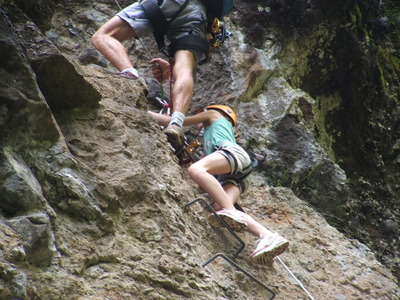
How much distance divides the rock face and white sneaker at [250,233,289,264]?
121 millimetres

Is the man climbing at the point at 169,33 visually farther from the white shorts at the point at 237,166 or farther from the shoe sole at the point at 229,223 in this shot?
the shoe sole at the point at 229,223

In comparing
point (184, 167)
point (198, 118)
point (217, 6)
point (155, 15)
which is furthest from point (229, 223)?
point (217, 6)

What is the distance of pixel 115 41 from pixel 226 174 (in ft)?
5.45

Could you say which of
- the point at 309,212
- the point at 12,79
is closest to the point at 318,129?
the point at 309,212

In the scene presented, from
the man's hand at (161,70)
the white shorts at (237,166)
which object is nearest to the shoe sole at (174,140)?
the white shorts at (237,166)

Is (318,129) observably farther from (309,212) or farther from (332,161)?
(309,212)

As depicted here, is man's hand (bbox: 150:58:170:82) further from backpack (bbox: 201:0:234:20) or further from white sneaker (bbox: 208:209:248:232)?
white sneaker (bbox: 208:209:248:232)

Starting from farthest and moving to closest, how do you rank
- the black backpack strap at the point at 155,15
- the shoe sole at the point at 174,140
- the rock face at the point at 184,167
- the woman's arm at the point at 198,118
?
the black backpack strap at the point at 155,15, the woman's arm at the point at 198,118, the shoe sole at the point at 174,140, the rock face at the point at 184,167

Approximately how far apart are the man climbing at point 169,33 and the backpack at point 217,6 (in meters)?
0.07

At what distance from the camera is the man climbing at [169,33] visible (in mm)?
5008

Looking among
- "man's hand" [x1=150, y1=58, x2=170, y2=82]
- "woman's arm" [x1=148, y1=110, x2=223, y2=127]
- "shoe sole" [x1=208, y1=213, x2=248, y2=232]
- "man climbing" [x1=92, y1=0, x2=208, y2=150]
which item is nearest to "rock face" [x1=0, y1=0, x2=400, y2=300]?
"shoe sole" [x1=208, y1=213, x2=248, y2=232]

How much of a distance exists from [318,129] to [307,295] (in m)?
2.75

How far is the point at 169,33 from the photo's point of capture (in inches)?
212

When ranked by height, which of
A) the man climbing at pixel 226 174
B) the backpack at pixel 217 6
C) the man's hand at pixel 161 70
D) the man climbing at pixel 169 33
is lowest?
the man climbing at pixel 226 174
